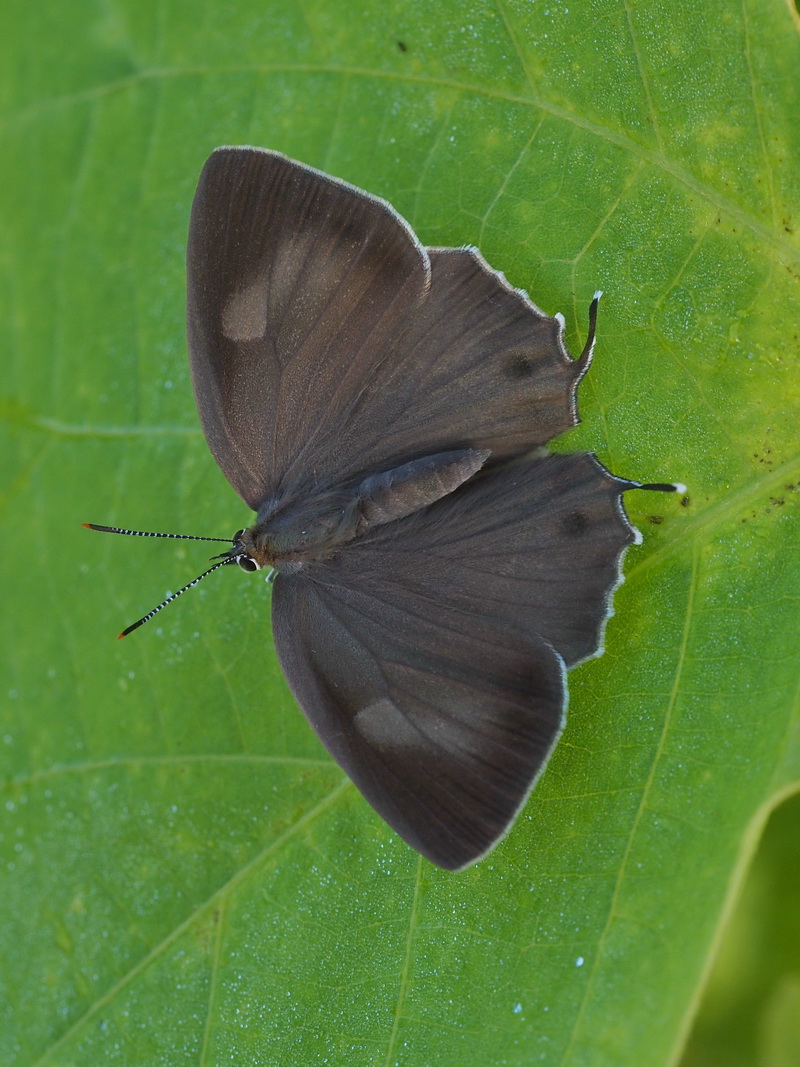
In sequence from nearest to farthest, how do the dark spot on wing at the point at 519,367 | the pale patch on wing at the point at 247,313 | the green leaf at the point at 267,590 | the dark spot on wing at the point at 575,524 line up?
the green leaf at the point at 267,590
the dark spot on wing at the point at 575,524
the dark spot on wing at the point at 519,367
the pale patch on wing at the point at 247,313

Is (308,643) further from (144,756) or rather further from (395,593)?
(144,756)

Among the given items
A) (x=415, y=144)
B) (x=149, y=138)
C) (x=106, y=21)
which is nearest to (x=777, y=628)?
(x=415, y=144)

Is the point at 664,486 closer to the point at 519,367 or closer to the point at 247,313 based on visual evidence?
the point at 519,367

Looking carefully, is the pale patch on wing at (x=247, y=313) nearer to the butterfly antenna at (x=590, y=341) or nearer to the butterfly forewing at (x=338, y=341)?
the butterfly forewing at (x=338, y=341)

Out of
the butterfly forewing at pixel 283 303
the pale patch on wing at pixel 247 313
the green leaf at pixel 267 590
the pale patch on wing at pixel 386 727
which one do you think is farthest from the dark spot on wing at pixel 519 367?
the pale patch on wing at pixel 386 727

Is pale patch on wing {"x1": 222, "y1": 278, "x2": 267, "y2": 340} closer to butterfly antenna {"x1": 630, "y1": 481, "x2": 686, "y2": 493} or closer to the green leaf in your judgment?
the green leaf

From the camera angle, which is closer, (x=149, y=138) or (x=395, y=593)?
(x=395, y=593)

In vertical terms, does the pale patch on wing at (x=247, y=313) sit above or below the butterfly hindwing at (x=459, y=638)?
above
